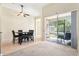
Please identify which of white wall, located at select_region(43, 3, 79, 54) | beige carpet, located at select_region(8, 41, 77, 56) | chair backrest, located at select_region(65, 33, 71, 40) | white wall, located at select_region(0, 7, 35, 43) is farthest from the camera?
white wall, located at select_region(0, 7, 35, 43)

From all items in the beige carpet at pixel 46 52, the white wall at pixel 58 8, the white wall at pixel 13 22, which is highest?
the white wall at pixel 58 8

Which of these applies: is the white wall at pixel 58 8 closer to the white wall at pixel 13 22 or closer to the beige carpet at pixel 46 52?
the white wall at pixel 13 22

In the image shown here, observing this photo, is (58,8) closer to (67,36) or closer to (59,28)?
(59,28)

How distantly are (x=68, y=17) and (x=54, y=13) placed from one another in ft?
2.63

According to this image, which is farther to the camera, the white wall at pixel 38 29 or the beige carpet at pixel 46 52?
the white wall at pixel 38 29

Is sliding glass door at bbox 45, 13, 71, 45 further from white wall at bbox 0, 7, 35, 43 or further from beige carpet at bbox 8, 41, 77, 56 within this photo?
white wall at bbox 0, 7, 35, 43

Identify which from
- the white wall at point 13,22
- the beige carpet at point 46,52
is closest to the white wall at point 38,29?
the white wall at point 13,22

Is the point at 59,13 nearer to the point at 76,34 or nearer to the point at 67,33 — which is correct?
the point at 67,33

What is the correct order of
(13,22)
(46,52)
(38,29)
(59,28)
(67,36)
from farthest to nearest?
(38,29)
(13,22)
(59,28)
(67,36)
(46,52)

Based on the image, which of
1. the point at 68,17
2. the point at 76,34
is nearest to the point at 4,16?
the point at 68,17

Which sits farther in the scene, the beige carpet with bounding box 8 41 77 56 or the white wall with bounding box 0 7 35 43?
the white wall with bounding box 0 7 35 43

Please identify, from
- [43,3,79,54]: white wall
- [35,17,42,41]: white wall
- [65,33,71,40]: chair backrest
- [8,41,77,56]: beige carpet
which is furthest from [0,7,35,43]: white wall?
[65,33,71,40]: chair backrest

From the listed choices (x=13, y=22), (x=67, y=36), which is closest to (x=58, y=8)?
(x=67, y=36)

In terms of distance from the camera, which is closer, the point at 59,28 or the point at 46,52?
the point at 46,52
